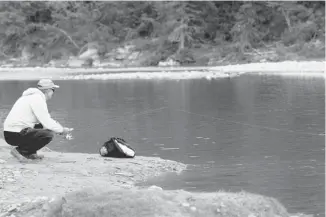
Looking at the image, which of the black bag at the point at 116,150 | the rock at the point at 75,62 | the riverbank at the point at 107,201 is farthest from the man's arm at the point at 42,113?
the rock at the point at 75,62

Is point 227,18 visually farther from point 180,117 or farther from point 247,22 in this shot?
point 180,117

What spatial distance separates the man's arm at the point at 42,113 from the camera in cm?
698

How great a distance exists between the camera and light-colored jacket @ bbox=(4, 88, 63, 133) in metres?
Result: 7.00

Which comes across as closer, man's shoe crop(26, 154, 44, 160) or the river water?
the river water

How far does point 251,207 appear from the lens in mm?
4941

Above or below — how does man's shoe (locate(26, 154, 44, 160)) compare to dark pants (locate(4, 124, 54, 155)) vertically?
below

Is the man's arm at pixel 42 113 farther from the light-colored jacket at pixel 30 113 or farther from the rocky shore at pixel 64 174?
the rocky shore at pixel 64 174

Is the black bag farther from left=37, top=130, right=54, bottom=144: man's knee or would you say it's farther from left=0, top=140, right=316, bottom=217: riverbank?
left=0, top=140, right=316, bottom=217: riverbank

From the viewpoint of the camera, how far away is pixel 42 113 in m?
7.04

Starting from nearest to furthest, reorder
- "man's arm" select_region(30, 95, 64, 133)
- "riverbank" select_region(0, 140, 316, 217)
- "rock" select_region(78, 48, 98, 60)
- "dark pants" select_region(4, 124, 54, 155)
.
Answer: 1. "riverbank" select_region(0, 140, 316, 217)
2. "man's arm" select_region(30, 95, 64, 133)
3. "dark pants" select_region(4, 124, 54, 155)
4. "rock" select_region(78, 48, 98, 60)

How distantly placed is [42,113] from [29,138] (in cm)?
38

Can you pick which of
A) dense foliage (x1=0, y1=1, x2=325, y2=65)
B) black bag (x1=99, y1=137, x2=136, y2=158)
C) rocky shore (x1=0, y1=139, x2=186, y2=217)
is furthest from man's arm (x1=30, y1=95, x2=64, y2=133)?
dense foliage (x1=0, y1=1, x2=325, y2=65)

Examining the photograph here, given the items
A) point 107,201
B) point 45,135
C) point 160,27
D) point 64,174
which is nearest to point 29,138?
point 45,135

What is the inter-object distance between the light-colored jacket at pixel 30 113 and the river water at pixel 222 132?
1.49 meters
